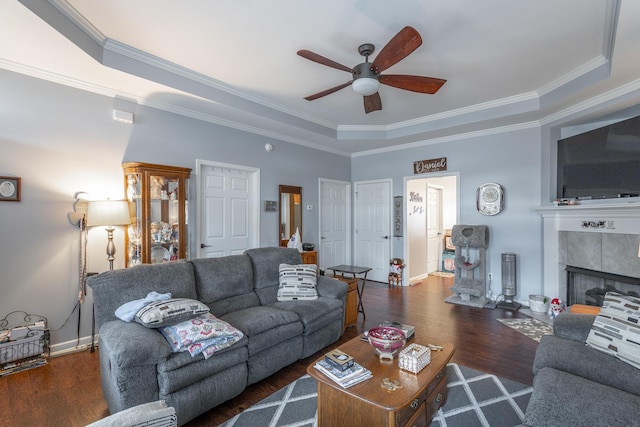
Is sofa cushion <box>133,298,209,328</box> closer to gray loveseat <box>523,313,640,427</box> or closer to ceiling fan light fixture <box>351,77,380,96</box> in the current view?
gray loveseat <box>523,313,640,427</box>

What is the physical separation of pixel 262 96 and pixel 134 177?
181cm

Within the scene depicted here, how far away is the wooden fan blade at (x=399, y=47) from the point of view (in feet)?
6.80

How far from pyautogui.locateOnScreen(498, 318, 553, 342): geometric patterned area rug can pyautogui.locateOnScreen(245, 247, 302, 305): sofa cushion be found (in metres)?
2.75

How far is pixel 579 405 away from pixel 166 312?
237 centimetres

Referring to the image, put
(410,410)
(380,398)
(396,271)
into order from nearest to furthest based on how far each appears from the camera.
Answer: (380,398) < (410,410) < (396,271)

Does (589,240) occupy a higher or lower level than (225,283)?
higher

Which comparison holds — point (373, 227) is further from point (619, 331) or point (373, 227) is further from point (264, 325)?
point (619, 331)

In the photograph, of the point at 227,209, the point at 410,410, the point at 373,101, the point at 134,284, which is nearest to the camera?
the point at 410,410

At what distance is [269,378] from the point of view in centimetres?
251

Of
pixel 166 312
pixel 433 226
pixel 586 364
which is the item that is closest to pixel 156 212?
pixel 166 312

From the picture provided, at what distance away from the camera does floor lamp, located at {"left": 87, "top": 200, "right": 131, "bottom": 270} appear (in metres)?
2.92

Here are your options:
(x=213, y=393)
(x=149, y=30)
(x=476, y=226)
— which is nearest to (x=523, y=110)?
(x=476, y=226)

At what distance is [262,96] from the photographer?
3926 mm

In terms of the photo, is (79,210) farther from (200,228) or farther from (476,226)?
(476,226)
